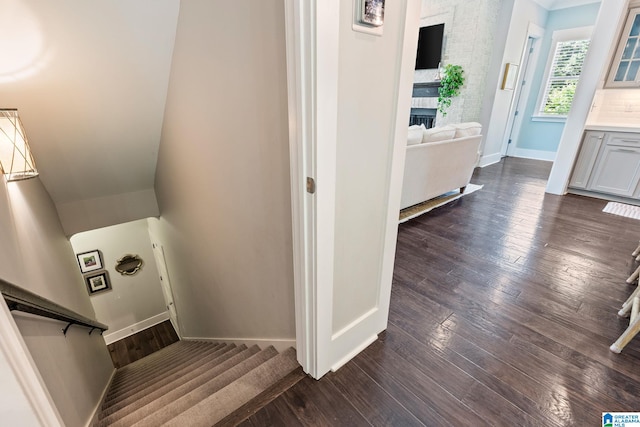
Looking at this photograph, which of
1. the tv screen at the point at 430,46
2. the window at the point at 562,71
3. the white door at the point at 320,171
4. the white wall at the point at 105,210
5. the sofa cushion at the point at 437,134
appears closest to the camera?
the white door at the point at 320,171

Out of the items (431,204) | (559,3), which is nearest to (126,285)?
(431,204)

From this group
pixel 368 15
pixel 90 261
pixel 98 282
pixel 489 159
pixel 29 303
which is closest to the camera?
pixel 368 15

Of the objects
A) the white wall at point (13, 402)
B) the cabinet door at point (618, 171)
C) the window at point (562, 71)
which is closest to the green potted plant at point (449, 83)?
the window at point (562, 71)

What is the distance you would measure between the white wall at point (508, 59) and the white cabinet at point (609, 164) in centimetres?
183

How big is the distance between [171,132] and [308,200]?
6.32 ft

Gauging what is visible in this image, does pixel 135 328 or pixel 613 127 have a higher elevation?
pixel 613 127

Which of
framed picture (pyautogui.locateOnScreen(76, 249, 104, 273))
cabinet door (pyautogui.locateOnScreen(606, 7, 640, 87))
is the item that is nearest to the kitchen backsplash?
cabinet door (pyautogui.locateOnScreen(606, 7, 640, 87))

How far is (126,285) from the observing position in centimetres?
472

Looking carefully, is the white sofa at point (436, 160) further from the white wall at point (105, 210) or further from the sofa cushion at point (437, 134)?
the white wall at point (105, 210)

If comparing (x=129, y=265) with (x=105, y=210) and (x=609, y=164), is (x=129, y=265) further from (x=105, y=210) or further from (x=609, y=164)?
(x=609, y=164)

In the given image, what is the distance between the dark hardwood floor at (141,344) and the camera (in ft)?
14.5

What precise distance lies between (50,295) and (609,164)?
5.97m

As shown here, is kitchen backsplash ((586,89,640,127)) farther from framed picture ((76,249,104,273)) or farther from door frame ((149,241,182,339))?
framed picture ((76,249,104,273))

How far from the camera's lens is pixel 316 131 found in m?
1.03
